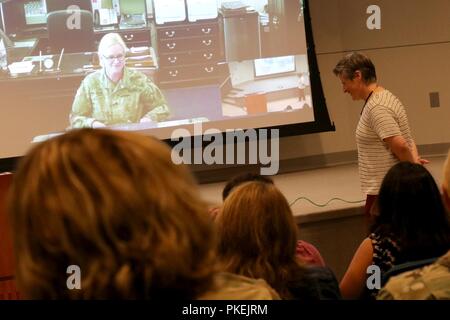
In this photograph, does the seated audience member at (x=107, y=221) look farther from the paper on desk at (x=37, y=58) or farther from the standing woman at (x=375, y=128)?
the paper on desk at (x=37, y=58)

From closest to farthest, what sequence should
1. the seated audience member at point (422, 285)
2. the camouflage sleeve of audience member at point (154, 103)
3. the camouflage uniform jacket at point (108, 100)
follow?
the seated audience member at point (422, 285)
the camouflage uniform jacket at point (108, 100)
the camouflage sleeve of audience member at point (154, 103)

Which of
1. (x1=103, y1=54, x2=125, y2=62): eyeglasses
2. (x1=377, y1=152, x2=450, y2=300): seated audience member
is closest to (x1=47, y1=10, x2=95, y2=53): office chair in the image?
(x1=103, y1=54, x2=125, y2=62): eyeglasses

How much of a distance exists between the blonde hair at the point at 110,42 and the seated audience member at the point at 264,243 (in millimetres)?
3661

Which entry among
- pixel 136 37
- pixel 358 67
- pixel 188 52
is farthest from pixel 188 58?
pixel 358 67

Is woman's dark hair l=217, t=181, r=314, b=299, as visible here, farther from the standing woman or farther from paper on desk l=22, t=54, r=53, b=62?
paper on desk l=22, t=54, r=53, b=62

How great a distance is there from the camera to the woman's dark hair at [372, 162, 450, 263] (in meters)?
1.91

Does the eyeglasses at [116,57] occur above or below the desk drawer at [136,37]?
below

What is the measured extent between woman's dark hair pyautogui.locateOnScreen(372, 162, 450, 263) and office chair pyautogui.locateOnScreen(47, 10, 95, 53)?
3666 mm

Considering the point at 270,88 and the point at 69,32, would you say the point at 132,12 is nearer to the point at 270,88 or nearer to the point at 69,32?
the point at 69,32

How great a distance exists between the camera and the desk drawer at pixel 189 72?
545 centimetres

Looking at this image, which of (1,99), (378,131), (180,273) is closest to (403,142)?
(378,131)

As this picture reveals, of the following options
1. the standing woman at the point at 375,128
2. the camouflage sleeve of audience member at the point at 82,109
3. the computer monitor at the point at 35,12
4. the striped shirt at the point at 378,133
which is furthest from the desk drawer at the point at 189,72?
the striped shirt at the point at 378,133

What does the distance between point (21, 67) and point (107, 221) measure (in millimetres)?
4550
